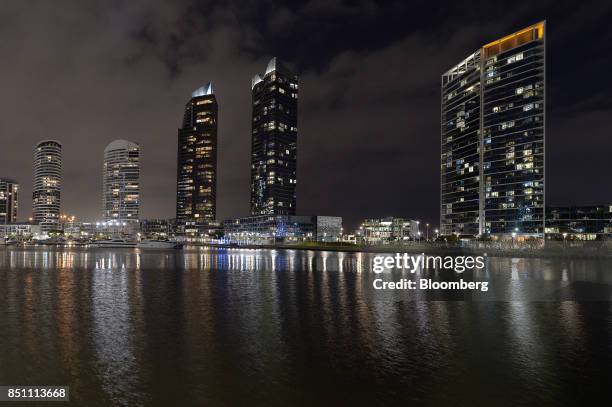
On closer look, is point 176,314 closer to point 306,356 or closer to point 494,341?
point 306,356

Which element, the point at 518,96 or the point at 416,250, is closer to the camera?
the point at 416,250

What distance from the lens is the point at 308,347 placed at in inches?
795

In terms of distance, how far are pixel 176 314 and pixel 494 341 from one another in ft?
59.1

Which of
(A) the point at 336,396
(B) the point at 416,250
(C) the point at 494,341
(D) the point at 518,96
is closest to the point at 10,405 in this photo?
(A) the point at 336,396

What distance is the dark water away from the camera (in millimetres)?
14680

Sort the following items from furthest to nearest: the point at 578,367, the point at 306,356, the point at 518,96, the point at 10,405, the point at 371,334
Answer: the point at 518,96, the point at 371,334, the point at 306,356, the point at 578,367, the point at 10,405

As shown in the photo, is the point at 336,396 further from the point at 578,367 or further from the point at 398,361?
the point at 578,367

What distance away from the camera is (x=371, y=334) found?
22578mm

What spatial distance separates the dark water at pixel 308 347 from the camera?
14.7 meters

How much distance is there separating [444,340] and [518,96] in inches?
7983

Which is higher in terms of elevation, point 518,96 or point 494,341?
point 518,96

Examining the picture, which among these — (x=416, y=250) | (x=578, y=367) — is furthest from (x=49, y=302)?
(x=416, y=250)

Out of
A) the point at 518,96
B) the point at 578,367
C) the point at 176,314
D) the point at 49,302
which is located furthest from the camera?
the point at 518,96

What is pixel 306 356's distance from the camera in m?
18.8
